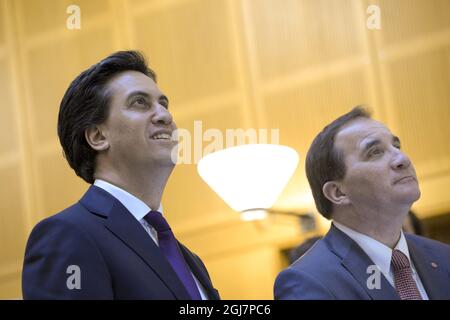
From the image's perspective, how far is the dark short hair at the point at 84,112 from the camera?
8.04ft

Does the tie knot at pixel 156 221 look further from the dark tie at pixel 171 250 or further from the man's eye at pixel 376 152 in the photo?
the man's eye at pixel 376 152

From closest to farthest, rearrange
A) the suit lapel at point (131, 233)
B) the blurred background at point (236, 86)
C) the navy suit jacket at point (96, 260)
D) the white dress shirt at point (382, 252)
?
the navy suit jacket at point (96, 260), the suit lapel at point (131, 233), the white dress shirt at point (382, 252), the blurred background at point (236, 86)

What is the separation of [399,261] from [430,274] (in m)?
0.11

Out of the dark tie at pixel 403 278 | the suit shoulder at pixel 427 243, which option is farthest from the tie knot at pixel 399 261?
the suit shoulder at pixel 427 243

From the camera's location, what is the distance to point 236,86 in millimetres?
6969

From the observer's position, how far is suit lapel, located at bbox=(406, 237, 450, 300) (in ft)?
8.05

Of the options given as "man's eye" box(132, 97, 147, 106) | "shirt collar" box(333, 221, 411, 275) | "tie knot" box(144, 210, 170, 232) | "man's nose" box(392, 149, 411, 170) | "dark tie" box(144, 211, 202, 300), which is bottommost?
"shirt collar" box(333, 221, 411, 275)

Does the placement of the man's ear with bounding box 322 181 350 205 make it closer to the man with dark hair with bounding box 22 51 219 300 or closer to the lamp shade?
the man with dark hair with bounding box 22 51 219 300

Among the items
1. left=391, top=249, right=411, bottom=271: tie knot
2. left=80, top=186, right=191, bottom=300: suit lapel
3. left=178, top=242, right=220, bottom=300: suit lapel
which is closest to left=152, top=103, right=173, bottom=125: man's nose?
left=80, top=186, right=191, bottom=300: suit lapel

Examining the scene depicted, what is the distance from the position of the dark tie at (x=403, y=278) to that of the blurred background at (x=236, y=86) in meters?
3.63

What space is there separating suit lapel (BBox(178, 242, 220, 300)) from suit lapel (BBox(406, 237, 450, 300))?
2.08 ft

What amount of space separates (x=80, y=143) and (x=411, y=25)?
451 cm

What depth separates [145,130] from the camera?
2393 millimetres
